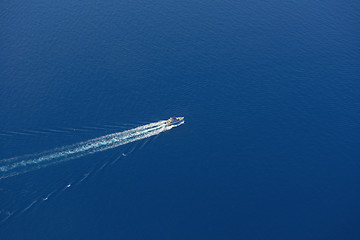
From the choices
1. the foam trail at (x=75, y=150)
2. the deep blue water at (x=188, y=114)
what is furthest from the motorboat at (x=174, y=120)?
the deep blue water at (x=188, y=114)

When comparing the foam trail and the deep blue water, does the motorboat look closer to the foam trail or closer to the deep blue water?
the foam trail

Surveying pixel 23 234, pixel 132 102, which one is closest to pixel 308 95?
pixel 132 102

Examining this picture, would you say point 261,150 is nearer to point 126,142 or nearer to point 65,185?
point 126,142

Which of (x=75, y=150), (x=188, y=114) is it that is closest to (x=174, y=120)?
(x=188, y=114)

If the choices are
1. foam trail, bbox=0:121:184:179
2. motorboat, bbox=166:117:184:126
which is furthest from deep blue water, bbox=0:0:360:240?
motorboat, bbox=166:117:184:126

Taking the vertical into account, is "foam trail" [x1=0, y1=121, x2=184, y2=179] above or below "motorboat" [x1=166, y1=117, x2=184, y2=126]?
below

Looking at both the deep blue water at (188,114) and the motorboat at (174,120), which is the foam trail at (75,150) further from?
the deep blue water at (188,114)
